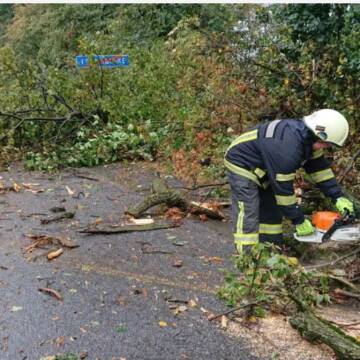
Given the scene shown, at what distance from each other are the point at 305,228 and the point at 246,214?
1.60ft

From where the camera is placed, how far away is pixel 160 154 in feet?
26.0

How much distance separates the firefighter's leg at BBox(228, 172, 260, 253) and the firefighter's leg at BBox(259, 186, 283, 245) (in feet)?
0.84

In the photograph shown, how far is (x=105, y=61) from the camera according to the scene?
8719 millimetres

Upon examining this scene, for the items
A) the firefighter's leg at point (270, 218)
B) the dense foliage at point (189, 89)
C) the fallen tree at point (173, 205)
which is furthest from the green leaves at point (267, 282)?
the dense foliage at point (189, 89)

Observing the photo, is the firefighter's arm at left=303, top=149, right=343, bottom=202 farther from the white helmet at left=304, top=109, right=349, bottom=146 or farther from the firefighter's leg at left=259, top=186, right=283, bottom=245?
the firefighter's leg at left=259, top=186, right=283, bottom=245

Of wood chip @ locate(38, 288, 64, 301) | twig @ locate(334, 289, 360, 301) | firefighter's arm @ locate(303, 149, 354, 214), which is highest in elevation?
firefighter's arm @ locate(303, 149, 354, 214)

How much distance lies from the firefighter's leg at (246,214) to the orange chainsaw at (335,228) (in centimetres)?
40

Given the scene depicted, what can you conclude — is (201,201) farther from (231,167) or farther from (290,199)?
(290,199)

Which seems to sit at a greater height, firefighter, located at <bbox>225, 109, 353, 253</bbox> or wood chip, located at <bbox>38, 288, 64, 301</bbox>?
firefighter, located at <bbox>225, 109, 353, 253</bbox>

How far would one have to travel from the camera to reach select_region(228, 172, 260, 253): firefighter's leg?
12.7 ft

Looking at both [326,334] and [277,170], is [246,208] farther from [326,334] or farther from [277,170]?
[326,334]


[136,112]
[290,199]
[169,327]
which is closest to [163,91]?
[136,112]

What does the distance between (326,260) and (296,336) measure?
120cm

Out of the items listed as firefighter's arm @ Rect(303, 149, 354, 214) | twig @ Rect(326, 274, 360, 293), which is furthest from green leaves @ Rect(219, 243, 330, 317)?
firefighter's arm @ Rect(303, 149, 354, 214)
